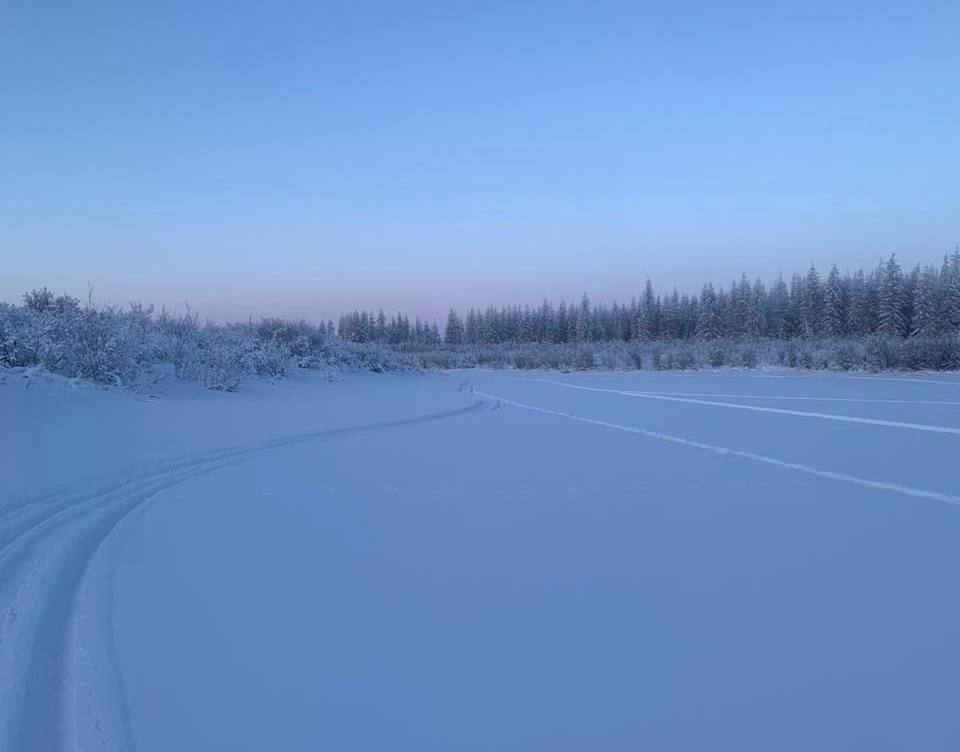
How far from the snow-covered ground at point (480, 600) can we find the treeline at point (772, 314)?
36.9m

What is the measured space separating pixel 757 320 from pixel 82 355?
260 feet

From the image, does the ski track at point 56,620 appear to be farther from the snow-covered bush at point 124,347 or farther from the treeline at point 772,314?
the treeline at point 772,314

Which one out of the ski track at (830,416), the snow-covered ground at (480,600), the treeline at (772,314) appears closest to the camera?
the snow-covered ground at (480,600)

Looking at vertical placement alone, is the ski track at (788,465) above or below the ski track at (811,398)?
above

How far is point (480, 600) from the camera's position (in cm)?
388

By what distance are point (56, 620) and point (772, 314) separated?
91.8 metres

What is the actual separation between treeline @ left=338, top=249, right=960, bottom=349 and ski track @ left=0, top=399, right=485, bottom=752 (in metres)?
40.3

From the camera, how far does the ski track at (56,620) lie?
Result: 8.77 feet

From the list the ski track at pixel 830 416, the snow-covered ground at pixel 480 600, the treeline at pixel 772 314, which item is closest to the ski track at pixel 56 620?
the snow-covered ground at pixel 480 600

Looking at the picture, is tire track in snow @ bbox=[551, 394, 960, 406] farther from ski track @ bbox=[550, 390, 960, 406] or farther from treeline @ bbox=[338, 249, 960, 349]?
treeline @ bbox=[338, 249, 960, 349]

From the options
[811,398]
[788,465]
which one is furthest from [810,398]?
[788,465]

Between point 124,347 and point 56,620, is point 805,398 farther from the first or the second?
point 56,620

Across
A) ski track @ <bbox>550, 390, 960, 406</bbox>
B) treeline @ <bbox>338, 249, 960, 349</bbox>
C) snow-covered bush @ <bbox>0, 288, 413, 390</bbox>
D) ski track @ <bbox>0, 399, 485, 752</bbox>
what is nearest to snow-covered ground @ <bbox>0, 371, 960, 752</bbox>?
ski track @ <bbox>0, 399, 485, 752</bbox>

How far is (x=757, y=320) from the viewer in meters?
81.3
